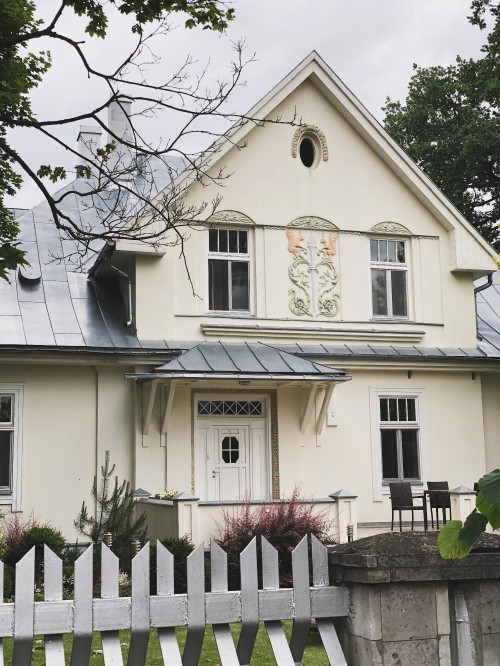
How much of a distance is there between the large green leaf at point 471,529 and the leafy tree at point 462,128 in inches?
1052

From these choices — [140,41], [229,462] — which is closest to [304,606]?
[140,41]

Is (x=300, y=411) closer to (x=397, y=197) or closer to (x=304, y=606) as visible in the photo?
(x=397, y=197)

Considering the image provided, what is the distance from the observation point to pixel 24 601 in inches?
150

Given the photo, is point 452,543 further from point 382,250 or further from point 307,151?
point 307,151

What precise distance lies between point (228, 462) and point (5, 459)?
397 cm

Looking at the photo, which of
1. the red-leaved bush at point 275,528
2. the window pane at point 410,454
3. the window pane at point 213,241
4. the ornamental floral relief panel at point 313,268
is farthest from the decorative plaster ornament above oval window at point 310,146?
the red-leaved bush at point 275,528

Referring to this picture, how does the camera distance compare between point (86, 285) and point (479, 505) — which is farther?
point (86, 285)

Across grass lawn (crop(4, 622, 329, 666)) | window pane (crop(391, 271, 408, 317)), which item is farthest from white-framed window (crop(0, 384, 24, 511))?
window pane (crop(391, 271, 408, 317))

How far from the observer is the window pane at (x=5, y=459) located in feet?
51.1

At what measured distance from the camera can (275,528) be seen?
504 inches

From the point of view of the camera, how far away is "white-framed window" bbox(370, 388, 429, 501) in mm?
17750

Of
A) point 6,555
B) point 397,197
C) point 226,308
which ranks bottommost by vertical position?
point 6,555

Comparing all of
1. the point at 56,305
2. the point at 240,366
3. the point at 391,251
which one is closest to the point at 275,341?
the point at 240,366

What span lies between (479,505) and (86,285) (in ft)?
47.9
